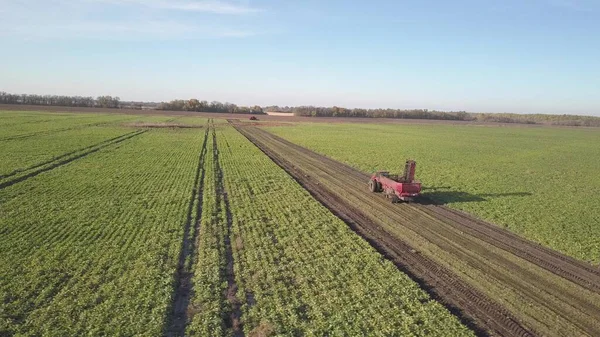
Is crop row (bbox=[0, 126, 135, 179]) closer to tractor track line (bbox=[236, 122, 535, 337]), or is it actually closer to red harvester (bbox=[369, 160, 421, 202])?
tractor track line (bbox=[236, 122, 535, 337])

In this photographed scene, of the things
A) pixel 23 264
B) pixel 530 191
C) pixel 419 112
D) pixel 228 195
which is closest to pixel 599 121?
pixel 419 112

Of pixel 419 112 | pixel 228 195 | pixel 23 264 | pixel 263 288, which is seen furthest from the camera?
pixel 419 112

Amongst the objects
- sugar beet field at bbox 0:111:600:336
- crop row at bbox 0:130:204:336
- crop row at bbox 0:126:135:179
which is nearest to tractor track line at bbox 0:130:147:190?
sugar beet field at bbox 0:111:600:336

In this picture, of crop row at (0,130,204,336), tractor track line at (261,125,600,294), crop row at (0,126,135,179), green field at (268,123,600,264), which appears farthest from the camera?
crop row at (0,126,135,179)

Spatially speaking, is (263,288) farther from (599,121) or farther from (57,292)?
(599,121)

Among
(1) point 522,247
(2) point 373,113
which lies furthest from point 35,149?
(2) point 373,113

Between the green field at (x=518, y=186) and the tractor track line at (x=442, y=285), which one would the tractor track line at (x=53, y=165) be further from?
the green field at (x=518, y=186)

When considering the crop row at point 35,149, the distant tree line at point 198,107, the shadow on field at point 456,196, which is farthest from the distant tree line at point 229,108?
the shadow on field at point 456,196
